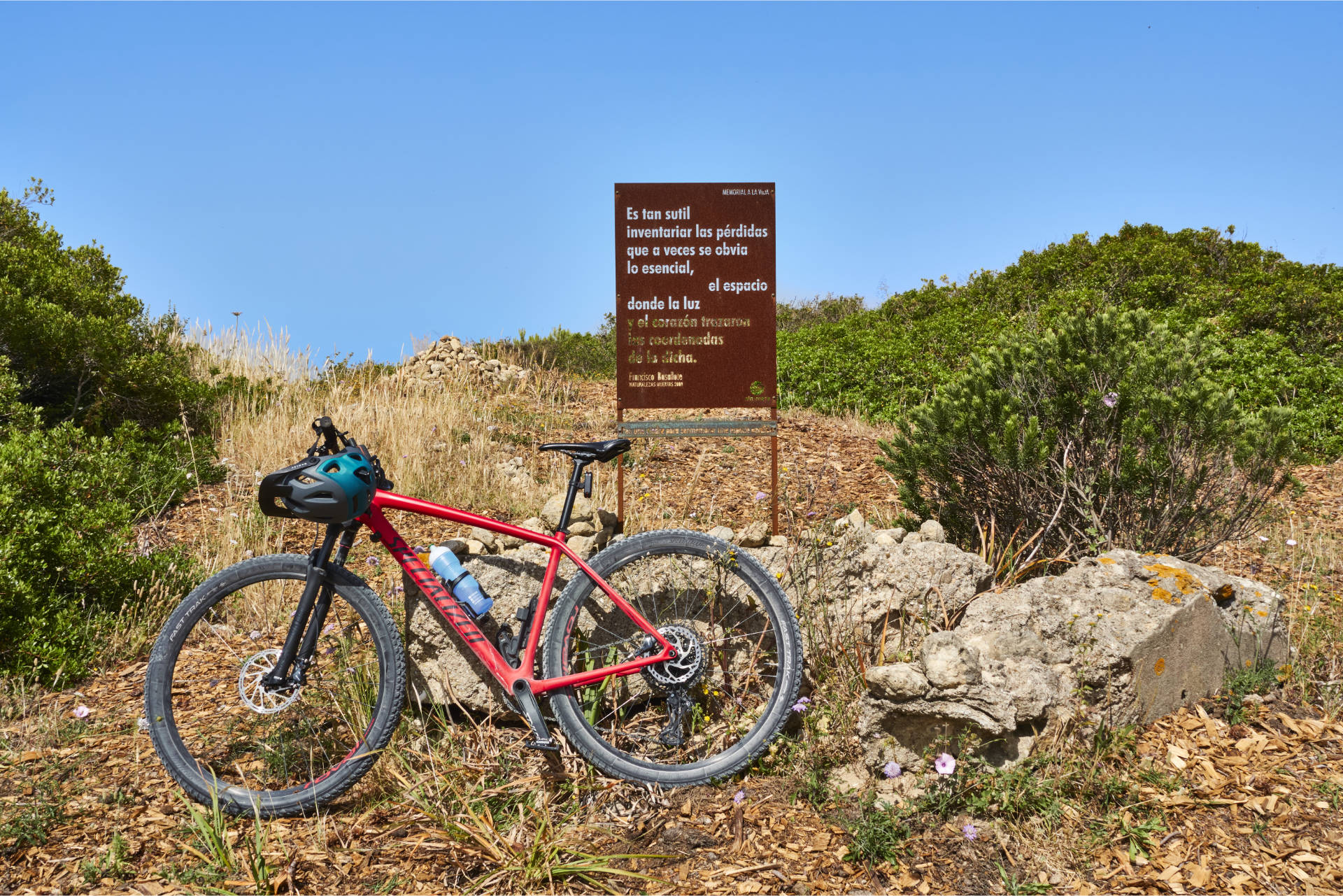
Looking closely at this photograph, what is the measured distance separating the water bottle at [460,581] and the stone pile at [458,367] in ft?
26.6

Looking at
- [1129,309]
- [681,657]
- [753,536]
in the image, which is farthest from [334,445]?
[1129,309]

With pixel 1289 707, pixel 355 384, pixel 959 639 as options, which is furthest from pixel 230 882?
pixel 355 384

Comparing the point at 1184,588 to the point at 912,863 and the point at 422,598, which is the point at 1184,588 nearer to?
the point at 912,863

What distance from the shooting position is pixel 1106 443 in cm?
475

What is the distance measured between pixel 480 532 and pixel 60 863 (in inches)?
84.6

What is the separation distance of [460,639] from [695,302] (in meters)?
2.95

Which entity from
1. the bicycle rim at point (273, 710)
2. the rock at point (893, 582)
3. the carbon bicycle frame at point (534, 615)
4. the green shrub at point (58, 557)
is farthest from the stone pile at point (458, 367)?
the rock at point (893, 582)

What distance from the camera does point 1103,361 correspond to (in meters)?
4.75

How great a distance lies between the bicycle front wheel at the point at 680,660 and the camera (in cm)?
344

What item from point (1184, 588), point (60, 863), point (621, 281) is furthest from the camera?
point (621, 281)

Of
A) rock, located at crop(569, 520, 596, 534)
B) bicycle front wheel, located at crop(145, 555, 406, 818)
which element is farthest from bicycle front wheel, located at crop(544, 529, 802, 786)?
rock, located at crop(569, 520, 596, 534)

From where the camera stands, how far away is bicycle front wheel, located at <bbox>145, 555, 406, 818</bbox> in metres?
3.35

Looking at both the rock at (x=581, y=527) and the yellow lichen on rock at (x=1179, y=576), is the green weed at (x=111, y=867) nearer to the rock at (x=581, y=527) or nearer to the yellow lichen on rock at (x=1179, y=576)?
the rock at (x=581, y=527)

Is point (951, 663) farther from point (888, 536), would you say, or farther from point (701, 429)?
point (701, 429)
